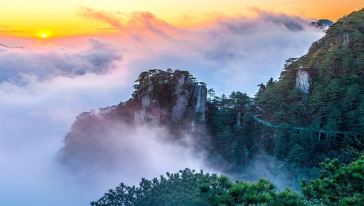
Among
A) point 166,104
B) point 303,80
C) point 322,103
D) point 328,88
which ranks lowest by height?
point 166,104


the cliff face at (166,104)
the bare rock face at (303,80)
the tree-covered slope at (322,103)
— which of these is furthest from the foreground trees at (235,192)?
the cliff face at (166,104)

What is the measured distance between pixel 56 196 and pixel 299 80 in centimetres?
3989

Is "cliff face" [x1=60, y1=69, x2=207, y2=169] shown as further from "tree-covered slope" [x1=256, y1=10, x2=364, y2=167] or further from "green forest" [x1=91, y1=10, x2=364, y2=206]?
"tree-covered slope" [x1=256, y1=10, x2=364, y2=167]

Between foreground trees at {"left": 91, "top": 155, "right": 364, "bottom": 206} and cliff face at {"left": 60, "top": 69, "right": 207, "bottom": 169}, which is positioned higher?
cliff face at {"left": 60, "top": 69, "right": 207, "bottom": 169}

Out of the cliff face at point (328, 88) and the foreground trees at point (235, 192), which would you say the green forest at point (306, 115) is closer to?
the cliff face at point (328, 88)

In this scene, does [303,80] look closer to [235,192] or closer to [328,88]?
[328,88]

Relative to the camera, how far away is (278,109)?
139 ft

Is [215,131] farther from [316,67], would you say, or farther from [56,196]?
[56,196]

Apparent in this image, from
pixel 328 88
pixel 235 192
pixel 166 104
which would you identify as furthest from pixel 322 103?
pixel 235 192

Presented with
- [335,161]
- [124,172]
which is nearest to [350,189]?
[335,161]

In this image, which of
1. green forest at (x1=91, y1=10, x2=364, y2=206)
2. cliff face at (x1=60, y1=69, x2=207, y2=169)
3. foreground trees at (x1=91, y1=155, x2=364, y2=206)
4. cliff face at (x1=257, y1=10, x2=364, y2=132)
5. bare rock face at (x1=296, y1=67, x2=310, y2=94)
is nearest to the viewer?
foreground trees at (x1=91, y1=155, x2=364, y2=206)

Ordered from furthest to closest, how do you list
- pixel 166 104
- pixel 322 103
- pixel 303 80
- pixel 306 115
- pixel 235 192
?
pixel 166 104 < pixel 303 80 < pixel 306 115 < pixel 322 103 < pixel 235 192

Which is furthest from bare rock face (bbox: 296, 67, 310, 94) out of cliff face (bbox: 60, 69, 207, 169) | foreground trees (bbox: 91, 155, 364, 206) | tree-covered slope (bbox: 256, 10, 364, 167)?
foreground trees (bbox: 91, 155, 364, 206)

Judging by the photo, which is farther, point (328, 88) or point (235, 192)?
point (328, 88)
